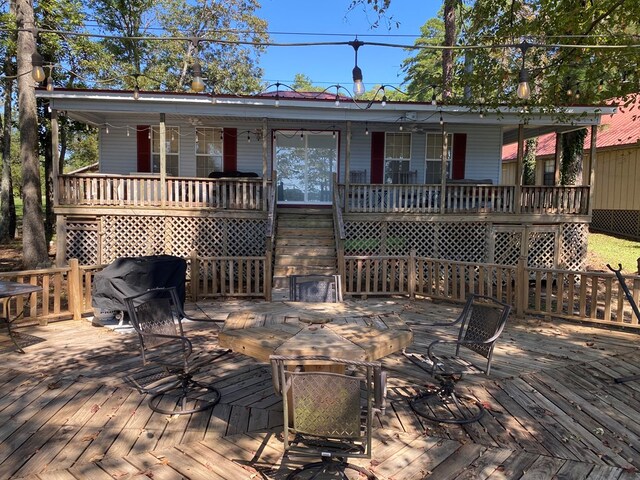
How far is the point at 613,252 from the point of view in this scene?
1681cm

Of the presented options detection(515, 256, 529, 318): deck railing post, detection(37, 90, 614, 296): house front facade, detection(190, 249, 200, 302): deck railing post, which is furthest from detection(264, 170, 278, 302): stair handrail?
detection(515, 256, 529, 318): deck railing post

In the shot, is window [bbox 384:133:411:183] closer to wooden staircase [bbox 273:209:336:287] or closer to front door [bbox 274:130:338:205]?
front door [bbox 274:130:338:205]

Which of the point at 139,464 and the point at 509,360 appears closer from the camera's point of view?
the point at 139,464

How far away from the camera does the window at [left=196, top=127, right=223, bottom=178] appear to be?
14.3 meters

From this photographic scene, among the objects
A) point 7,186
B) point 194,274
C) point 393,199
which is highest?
point 7,186

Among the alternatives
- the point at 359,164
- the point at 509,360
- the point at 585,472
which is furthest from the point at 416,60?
the point at 585,472

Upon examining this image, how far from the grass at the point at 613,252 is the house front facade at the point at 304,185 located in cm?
275

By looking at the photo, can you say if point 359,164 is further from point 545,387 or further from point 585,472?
point 585,472

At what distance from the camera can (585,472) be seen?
341 cm

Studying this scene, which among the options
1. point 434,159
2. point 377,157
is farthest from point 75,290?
point 434,159

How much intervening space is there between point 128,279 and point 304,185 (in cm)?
815

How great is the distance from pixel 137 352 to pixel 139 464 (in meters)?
2.98

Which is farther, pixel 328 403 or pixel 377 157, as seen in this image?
pixel 377 157

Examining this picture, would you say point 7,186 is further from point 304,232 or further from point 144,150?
point 304,232
